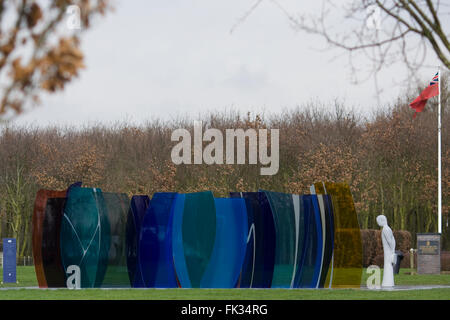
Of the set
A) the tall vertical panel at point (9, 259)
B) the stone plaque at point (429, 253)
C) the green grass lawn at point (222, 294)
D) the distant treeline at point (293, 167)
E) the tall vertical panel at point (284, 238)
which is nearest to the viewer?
the green grass lawn at point (222, 294)

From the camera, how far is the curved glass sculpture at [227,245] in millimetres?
20719

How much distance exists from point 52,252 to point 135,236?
85.8 inches

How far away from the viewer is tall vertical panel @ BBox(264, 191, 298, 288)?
20.8 metres

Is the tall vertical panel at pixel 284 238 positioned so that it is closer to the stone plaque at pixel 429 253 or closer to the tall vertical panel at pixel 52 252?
the tall vertical panel at pixel 52 252

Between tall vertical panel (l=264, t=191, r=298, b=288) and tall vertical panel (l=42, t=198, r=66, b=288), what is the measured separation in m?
5.53

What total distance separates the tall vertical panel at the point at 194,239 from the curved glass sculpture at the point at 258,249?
0.96 m

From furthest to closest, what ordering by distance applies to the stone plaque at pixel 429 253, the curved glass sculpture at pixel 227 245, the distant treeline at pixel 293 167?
the distant treeline at pixel 293 167 → the stone plaque at pixel 429 253 → the curved glass sculpture at pixel 227 245

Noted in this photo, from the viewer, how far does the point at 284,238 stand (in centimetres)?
2097

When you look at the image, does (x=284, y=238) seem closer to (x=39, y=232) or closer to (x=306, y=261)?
(x=306, y=261)

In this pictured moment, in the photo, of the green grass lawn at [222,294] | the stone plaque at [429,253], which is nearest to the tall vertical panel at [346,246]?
the green grass lawn at [222,294]

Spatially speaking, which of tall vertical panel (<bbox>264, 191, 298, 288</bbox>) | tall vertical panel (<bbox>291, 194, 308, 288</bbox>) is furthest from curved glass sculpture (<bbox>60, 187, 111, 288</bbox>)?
tall vertical panel (<bbox>291, 194, 308, 288</bbox>)

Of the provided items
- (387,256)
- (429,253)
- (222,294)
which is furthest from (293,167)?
(222,294)

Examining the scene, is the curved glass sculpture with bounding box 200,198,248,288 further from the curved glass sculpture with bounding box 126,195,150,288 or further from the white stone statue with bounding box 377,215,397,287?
the white stone statue with bounding box 377,215,397,287
